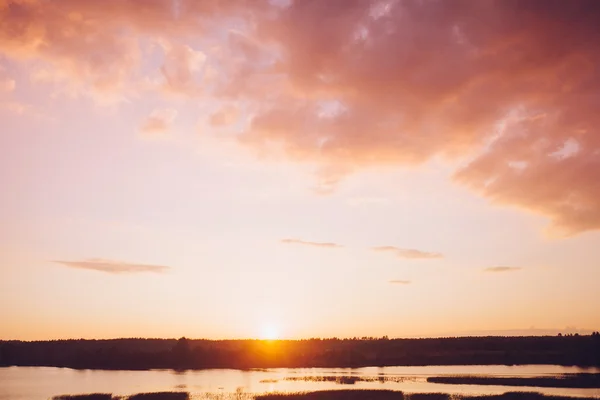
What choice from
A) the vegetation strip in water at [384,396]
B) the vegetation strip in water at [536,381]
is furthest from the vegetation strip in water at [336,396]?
the vegetation strip in water at [536,381]

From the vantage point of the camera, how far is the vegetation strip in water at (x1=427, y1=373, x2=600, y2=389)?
72.9 meters

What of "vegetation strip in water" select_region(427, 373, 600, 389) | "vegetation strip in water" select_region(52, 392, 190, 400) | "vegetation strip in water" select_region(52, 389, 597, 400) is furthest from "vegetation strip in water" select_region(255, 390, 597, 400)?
"vegetation strip in water" select_region(427, 373, 600, 389)

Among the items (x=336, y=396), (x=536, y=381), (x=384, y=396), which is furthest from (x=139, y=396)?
(x=536, y=381)

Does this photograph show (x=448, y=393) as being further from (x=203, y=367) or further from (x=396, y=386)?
(x=203, y=367)

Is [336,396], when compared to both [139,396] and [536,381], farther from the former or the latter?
[536,381]

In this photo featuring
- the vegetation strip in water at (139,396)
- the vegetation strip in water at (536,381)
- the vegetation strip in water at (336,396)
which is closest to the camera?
the vegetation strip in water at (336,396)


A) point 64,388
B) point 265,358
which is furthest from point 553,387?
point 265,358

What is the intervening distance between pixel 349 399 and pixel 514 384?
27517mm

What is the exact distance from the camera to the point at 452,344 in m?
196

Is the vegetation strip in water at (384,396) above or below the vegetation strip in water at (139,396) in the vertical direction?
above

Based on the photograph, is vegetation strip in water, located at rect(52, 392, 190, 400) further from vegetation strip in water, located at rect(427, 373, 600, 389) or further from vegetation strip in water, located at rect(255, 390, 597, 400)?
vegetation strip in water, located at rect(427, 373, 600, 389)

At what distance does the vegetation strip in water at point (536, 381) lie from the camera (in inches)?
A: 2869

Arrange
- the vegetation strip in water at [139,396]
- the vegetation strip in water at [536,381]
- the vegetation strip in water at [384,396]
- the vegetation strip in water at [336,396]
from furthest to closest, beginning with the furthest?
the vegetation strip in water at [536,381]
the vegetation strip in water at [139,396]
the vegetation strip in water at [336,396]
the vegetation strip in water at [384,396]

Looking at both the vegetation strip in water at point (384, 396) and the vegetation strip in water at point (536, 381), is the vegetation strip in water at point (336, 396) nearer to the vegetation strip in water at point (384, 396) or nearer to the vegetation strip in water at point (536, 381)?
the vegetation strip in water at point (384, 396)
